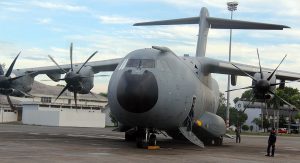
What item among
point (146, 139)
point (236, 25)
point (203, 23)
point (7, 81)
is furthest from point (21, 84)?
point (236, 25)

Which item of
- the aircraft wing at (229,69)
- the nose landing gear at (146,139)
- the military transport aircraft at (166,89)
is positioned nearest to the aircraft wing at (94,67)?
the military transport aircraft at (166,89)

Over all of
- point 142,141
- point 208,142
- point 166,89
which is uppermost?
point 166,89

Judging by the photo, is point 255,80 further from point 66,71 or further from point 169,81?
point 66,71

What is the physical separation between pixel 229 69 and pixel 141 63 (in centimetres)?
817

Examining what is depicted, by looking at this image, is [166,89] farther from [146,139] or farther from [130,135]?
[130,135]

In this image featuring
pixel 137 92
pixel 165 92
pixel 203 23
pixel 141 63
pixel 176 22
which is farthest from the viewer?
pixel 203 23

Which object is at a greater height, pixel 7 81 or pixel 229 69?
pixel 229 69

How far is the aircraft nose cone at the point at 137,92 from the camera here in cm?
1792

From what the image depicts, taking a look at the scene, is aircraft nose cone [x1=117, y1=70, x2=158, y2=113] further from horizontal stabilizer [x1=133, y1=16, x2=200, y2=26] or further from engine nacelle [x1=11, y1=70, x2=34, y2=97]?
engine nacelle [x1=11, y1=70, x2=34, y2=97]

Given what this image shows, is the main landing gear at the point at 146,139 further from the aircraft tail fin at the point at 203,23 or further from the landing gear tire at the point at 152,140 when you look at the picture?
the aircraft tail fin at the point at 203,23

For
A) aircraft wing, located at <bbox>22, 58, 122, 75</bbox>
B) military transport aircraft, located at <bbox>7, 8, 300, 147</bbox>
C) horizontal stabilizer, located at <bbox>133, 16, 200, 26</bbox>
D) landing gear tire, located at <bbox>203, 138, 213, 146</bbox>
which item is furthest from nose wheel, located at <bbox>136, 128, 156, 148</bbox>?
horizontal stabilizer, located at <bbox>133, 16, 200, 26</bbox>

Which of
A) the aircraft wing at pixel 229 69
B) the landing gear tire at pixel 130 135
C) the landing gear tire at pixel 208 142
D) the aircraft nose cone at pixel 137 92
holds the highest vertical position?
the aircraft wing at pixel 229 69

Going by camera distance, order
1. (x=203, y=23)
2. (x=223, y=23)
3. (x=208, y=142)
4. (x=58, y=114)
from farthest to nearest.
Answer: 1. (x=58, y=114)
2. (x=203, y=23)
3. (x=223, y=23)
4. (x=208, y=142)

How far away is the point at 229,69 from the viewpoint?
85.1 ft
